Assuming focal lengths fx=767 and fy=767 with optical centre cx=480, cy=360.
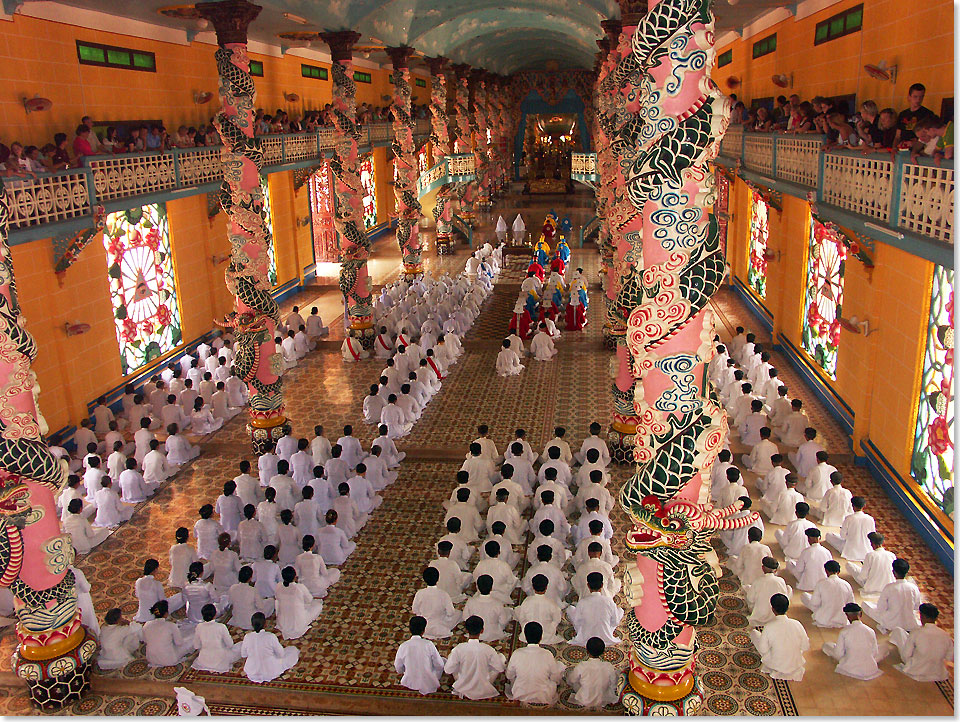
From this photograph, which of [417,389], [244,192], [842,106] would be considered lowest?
[417,389]

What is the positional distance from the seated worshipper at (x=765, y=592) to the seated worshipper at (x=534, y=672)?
2.18 metres

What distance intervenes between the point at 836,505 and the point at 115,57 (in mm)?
14031

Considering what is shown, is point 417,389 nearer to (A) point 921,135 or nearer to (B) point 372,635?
(B) point 372,635

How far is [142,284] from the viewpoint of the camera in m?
15.1

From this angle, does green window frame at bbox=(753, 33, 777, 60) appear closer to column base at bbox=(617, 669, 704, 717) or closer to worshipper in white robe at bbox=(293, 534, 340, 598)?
worshipper in white robe at bbox=(293, 534, 340, 598)

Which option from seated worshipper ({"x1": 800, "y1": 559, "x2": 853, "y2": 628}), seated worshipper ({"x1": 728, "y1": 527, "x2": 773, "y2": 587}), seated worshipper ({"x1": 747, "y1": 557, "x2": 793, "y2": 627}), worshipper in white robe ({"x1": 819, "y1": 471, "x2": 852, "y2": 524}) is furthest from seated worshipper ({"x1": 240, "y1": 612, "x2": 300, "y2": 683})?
worshipper in white robe ({"x1": 819, "y1": 471, "x2": 852, "y2": 524})

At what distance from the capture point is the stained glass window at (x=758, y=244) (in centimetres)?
1772

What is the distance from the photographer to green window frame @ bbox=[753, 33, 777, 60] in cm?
1660

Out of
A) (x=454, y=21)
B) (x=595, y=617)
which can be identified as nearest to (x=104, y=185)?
(x=595, y=617)

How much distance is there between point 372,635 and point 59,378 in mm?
7708

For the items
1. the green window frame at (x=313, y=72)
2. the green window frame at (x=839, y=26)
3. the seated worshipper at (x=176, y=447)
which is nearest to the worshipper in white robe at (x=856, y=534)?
the green window frame at (x=839, y=26)

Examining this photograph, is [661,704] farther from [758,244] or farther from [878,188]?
[758,244]

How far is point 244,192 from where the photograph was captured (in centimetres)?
1141

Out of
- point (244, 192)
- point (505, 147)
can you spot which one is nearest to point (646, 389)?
point (244, 192)
